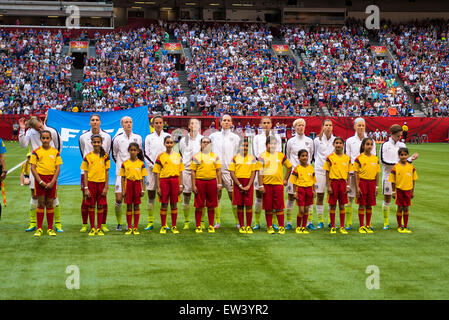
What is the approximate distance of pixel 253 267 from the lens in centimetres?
811

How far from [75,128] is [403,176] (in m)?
11.4

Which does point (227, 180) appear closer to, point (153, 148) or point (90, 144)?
point (153, 148)

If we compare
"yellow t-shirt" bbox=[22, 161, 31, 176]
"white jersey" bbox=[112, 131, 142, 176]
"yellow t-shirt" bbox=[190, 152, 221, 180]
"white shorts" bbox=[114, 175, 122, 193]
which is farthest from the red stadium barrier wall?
"yellow t-shirt" bbox=[190, 152, 221, 180]

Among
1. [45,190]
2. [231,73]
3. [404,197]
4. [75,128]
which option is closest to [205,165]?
[45,190]

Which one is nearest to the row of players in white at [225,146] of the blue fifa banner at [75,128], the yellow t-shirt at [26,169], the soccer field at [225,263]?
the yellow t-shirt at [26,169]

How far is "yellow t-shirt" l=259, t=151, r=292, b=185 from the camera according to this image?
10680mm

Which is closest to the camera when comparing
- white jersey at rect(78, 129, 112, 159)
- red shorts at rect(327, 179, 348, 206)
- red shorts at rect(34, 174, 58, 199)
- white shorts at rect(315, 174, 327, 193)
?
red shorts at rect(34, 174, 58, 199)

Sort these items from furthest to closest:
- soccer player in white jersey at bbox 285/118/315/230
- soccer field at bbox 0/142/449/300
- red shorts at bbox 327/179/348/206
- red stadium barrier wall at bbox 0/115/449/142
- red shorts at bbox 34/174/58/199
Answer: red stadium barrier wall at bbox 0/115/449/142
soccer player in white jersey at bbox 285/118/315/230
red shorts at bbox 327/179/348/206
red shorts at bbox 34/174/58/199
soccer field at bbox 0/142/449/300

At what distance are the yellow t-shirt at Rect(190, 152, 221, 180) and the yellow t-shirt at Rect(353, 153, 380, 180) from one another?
262 cm

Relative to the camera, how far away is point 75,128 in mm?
18656

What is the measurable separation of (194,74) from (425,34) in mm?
26245

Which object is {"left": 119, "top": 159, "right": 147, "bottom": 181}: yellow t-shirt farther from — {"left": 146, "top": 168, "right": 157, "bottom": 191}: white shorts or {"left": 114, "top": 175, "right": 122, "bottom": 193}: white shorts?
{"left": 146, "top": 168, "right": 157, "bottom": 191}: white shorts
